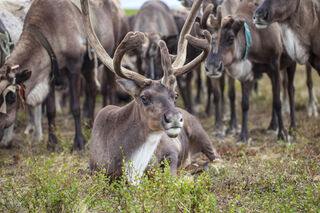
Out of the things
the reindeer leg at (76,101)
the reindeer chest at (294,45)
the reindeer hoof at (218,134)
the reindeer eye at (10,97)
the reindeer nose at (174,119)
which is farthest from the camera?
the reindeer hoof at (218,134)

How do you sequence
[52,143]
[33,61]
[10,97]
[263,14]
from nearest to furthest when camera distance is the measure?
[10,97], [263,14], [33,61], [52,143]

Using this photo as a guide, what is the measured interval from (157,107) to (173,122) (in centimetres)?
32

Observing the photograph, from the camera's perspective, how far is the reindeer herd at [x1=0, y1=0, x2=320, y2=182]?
4422 millimetres

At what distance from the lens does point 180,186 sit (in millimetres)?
3777

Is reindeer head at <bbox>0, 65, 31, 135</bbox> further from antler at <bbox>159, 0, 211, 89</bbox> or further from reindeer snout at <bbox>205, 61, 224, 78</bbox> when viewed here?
reindeer snout at <bbox>205, 61, 224, 78</bbox>

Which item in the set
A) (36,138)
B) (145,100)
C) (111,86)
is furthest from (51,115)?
(145,100)

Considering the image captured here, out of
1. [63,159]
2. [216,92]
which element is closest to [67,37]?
[63,159]

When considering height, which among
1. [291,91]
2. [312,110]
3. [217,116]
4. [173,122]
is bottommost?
[312,110]

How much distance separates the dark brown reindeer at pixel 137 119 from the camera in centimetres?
418

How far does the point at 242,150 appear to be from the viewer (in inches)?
253

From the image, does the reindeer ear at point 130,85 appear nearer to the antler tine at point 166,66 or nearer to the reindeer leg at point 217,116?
the antler tine at point 166,66

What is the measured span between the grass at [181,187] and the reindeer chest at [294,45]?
3.83 feet

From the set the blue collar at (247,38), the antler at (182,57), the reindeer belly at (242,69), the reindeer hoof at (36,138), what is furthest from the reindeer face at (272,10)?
the reindeer hoof at (36,138)

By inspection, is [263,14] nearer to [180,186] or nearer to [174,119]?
[174,119]
